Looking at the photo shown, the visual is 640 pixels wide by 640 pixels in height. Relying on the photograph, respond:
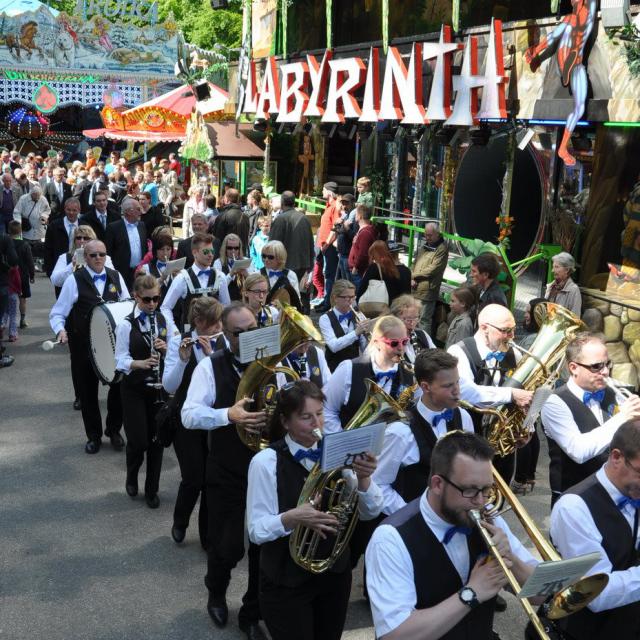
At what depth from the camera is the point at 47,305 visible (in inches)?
604

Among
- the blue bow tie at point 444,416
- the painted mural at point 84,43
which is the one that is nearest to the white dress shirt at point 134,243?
the blue bow tie at point 444,416

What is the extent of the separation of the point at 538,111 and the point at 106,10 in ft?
101

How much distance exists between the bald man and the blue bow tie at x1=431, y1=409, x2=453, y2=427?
115cm

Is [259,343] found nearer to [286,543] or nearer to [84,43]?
[286,543]

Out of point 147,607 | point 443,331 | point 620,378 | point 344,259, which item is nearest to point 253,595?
point 147,607

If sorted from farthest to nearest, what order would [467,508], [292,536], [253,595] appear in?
1. [253,595]
2. [292,536]
3. [467,508]

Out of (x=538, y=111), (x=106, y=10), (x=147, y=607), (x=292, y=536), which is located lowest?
(x=147, y=607)

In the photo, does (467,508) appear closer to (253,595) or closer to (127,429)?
(253,595)

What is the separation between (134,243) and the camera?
39.0 feet

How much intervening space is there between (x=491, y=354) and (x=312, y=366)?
4.09ft

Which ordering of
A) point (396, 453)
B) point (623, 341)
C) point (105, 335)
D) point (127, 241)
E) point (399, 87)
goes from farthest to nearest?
point (399, 87) < point (127, 241) < point (623, 341) < point (105, 335) < point (396, 453)

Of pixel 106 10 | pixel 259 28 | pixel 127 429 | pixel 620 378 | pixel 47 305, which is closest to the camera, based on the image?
pixel 127 429

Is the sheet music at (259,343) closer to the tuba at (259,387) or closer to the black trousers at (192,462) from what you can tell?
the tuba at (259,387)

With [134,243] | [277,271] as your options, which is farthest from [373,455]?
[134,243]
